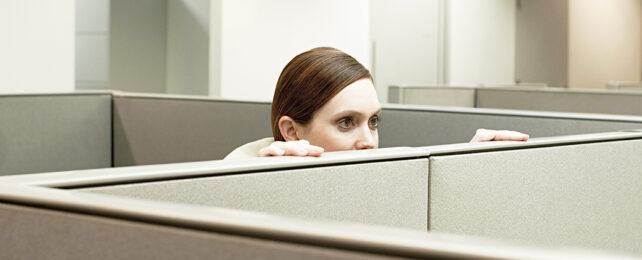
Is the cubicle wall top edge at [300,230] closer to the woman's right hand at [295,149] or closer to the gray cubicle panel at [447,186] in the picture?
the gray cubicle panel at [447,186]

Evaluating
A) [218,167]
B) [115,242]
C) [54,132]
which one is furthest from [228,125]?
[115,242]

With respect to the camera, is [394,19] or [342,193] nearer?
[342,193]

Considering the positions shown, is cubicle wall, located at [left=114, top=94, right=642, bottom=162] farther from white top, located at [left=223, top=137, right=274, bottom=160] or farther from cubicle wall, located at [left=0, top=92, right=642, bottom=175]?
white top, located at [left=223, top=137, right=274, bottom=160]

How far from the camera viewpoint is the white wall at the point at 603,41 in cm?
895

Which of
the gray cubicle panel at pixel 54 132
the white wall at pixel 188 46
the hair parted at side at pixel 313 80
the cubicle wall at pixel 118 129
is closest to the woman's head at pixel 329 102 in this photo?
the hair parted at side at pixel 313 80

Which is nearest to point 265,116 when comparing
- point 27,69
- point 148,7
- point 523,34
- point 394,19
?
point 27,69

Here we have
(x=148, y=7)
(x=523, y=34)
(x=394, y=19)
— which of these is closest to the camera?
(x=148, y=7)

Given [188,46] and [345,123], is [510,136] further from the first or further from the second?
[188,46]

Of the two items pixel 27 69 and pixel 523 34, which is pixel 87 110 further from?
pixel 523 34

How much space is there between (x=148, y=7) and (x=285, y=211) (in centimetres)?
585

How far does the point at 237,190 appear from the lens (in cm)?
76

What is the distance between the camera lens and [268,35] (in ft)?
18.9

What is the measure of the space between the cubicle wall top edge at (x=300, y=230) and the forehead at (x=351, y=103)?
3.15 feet

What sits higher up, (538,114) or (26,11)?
(26,11)
